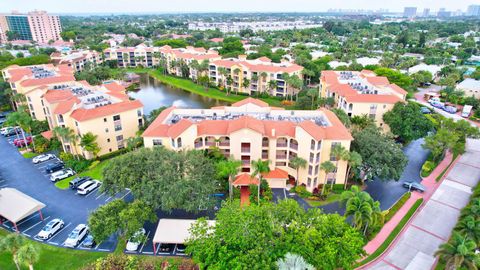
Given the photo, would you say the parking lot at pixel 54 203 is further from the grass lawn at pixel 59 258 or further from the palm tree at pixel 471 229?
the palm tree at pixel 471 229

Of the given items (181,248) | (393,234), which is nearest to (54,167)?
(181,248)

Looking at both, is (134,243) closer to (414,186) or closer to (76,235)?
(76,235)

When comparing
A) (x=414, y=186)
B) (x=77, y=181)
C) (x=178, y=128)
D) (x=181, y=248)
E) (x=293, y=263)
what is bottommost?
(x=414, y=186)

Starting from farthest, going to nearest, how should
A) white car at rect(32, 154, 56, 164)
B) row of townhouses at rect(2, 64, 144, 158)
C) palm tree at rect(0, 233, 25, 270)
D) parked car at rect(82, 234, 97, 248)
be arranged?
white car at rect(32, 154, 56, 164), row of townhouses at rect(2, 64, 144, 158), parked car at rect(82, 234, 97, 248), palm tree at rect(0, 233, 25, 270)

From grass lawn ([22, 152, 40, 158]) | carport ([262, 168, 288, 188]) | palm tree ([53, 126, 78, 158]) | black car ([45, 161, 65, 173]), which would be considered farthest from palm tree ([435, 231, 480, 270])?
grass lawn ([22, 152, 40, 158])

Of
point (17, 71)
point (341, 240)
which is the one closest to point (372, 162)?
point (341, 240)

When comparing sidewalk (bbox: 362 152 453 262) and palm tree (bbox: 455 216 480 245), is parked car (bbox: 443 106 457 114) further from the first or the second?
palm tree (bbox: 455 216 480 245)

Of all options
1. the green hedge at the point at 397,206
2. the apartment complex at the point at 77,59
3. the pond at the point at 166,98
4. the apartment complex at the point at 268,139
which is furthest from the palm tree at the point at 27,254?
the apartment complex at the point at 77,59
